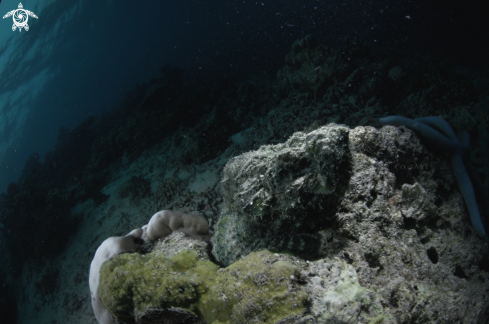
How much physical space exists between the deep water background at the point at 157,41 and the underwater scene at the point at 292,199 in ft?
1.01

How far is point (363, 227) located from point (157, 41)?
73289mm

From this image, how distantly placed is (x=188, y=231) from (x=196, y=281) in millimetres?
1664

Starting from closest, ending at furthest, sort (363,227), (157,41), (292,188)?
(292,188) → (363,227) → (157,41)

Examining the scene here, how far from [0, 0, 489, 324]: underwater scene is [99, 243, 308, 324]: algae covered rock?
1cm

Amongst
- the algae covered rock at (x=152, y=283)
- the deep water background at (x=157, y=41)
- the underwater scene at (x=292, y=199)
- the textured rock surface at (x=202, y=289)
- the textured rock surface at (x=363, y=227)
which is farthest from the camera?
the deep water background at (x=157, y=41)

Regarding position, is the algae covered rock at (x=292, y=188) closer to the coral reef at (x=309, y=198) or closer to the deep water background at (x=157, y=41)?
the coral reef at (x=309, y=198)

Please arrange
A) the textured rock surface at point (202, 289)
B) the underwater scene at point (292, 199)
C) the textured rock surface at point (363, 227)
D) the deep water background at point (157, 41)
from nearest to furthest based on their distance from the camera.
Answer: the textured rock surface at point (202, 289) < the textured rock surface at point (363, 227) < the underwater scene at point (292, 199) < the deep water background at point (157, 41)

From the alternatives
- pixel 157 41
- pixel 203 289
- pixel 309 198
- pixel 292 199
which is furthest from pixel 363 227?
pixel 157 41

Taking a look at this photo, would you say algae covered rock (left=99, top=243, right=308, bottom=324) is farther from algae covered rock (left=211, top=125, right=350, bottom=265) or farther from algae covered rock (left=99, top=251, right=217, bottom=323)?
algae covered rock (left=211, top=125, right=350, bottom=265)

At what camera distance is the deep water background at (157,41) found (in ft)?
48.8

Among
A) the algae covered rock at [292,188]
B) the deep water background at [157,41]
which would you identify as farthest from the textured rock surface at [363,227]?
the deep water background at [157,41]

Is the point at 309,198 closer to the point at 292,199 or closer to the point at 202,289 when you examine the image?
the point at 292,199

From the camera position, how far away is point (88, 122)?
1930 cm

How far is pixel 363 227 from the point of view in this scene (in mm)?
2154
